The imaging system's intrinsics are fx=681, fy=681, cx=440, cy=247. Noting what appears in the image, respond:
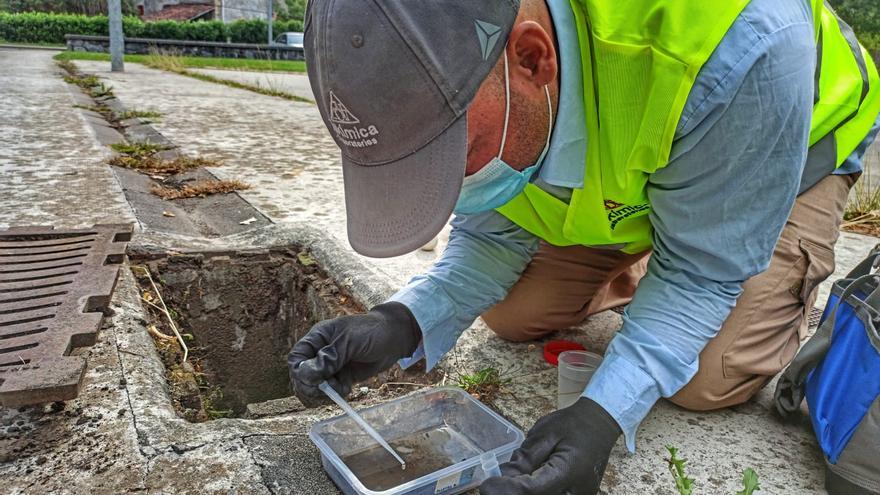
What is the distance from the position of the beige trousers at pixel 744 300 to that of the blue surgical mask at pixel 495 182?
0.62 m

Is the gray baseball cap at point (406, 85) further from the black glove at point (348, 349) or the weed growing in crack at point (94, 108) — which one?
the weed growing in crack at point (94, 108)

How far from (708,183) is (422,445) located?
2.74 ft

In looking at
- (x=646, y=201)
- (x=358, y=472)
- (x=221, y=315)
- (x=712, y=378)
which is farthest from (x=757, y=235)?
(x=221, y=315)

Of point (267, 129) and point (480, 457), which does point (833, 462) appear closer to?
point (480, 457)

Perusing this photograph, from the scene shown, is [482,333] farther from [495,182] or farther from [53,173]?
[53,173]

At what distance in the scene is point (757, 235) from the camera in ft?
4.35

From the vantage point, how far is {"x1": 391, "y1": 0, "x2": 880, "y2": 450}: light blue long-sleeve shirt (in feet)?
3.88

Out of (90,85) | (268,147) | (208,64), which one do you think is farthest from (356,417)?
(208,64)

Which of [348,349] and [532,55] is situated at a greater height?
[532,55]

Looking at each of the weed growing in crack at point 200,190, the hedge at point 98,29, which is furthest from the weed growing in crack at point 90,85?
the hedge at point 98,29

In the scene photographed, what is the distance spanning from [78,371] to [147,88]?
864 centimetres

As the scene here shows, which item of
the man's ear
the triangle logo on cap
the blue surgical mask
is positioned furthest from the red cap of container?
the triangle logo on cap

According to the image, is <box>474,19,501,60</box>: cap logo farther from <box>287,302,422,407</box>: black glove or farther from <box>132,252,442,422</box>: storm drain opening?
<box>132,252,442,422</box>: storm drain opening

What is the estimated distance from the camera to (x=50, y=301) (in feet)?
6.08
